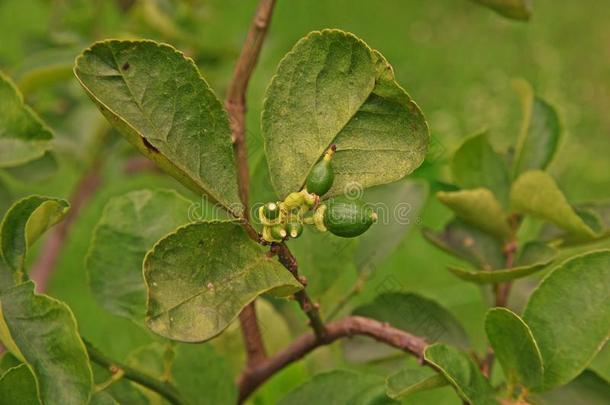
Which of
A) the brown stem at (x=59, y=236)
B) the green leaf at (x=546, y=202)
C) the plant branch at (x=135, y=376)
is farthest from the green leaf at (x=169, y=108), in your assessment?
the brown stem at (x=59, y=236)

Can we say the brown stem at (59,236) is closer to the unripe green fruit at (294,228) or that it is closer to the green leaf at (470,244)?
the green leaf at (470,244)

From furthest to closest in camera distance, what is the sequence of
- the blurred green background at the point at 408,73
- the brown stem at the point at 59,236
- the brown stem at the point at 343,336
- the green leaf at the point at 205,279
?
the blurred green background at the point at 408,73 → the brown stem at the point at 59,236 → the brown stem at the point at 343,336 → the green leaf at the point at 205,279

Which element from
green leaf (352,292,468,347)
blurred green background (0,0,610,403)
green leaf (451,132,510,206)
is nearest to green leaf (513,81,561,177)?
green leaf (451,132,510,206)

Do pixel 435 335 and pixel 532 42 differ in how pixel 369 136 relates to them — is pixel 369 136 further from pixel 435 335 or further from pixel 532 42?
pixel 532 42

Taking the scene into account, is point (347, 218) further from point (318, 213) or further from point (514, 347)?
point (514, 347)

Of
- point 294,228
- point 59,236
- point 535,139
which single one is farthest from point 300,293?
point 59,236

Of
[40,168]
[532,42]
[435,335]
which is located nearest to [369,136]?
[435,335]

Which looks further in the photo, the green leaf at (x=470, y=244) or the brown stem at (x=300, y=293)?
the green leaf at (x=470, y=244)
